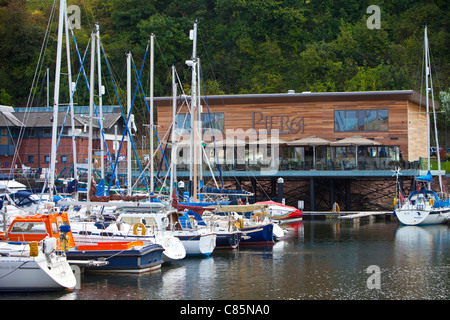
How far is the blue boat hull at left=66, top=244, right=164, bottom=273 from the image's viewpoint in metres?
25.3

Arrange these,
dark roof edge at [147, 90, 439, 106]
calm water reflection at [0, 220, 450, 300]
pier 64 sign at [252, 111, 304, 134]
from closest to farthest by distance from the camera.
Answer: calm water reflection at [0, 220, 450, 300] → dark roof edge at [147, 90, 439, 106] → pier 64 sign at [252, 111, 304, 134]

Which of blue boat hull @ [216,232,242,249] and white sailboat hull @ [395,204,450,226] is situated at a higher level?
white sailboat hull @ [395,204,450,226]

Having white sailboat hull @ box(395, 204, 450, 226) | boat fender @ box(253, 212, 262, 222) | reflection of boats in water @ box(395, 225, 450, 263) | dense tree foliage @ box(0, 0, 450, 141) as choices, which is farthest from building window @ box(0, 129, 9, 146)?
reflection of boats in water @ box(395, 225, 450, 263)

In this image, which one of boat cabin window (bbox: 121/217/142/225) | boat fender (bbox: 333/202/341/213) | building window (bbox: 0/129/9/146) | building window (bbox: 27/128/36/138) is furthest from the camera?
building window (bbox: 0/129/9/146)

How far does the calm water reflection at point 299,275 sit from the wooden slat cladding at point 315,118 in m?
19.7

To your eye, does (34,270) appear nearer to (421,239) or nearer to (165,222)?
(165,222)

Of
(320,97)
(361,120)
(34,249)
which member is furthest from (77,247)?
(361,120)

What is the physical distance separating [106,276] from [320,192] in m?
36.2

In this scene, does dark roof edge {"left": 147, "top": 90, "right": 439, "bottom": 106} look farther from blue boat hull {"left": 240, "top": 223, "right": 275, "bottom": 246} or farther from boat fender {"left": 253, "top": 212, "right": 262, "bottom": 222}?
blue boat hull {"left": 240, "top": 223, "right": 275, "bottom": 246}

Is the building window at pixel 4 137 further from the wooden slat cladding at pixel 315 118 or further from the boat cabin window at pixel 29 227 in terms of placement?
the boat cabin window at pixel 29 227

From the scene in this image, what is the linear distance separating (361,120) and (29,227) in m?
37.7

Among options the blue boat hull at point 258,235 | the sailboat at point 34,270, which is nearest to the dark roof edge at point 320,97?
the blue boat hull at point 258,235

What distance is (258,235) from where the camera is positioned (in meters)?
35.8
